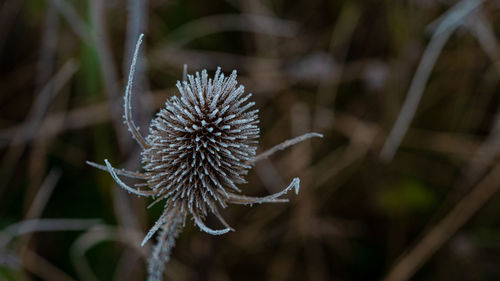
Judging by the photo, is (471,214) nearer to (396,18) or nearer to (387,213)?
(387,213)

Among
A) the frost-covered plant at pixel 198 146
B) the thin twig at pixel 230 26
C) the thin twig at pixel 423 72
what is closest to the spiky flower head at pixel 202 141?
the frost-covered plant at pixel 198 146

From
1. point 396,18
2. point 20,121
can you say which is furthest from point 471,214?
point 20,121

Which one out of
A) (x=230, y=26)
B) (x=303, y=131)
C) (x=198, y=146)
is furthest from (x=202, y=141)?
(x=230, y=26)

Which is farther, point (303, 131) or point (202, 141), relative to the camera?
point (303, 131)

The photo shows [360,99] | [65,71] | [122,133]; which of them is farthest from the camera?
[360,99]

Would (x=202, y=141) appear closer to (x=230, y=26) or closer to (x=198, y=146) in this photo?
(x=198, y=146)

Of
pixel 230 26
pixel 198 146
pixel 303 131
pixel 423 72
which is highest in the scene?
pixel 230 26

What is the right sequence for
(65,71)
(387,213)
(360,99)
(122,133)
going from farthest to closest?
(360,99), (387,213), (65,71), (122,133)
